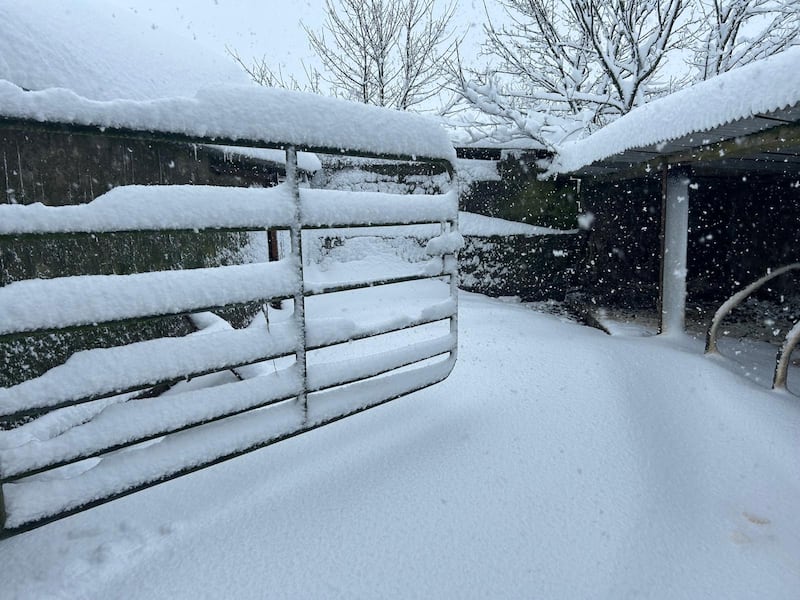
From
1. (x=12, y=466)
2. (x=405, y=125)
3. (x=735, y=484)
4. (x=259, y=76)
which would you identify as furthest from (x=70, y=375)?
(x=259, y=76)

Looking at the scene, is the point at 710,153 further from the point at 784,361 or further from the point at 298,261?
the point at 298,261

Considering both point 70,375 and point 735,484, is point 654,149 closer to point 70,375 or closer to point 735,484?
point 735,484

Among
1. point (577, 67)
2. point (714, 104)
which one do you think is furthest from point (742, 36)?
point (714, 104)

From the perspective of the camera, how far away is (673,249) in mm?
5426

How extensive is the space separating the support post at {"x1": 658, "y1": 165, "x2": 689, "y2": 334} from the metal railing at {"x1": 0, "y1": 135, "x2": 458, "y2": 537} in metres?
4.24

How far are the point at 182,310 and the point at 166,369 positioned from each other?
20 centimetres

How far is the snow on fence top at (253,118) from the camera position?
139cm

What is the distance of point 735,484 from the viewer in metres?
2.12

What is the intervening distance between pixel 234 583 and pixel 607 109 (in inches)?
501

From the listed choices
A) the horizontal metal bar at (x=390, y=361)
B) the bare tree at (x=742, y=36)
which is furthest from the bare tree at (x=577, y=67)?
the horizontal metal bar at (x=390, y=361)

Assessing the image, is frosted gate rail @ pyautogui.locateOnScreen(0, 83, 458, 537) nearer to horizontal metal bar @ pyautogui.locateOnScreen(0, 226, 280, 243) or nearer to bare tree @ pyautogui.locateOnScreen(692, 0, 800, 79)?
horizontal metal bar @ pyautogui.locateOnScreen(0, 226, 280, 243)

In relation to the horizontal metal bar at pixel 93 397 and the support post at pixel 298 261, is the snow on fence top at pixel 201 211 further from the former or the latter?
the horizontal metal bar at pixel 93 397

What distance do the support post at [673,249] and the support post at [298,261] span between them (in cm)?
465

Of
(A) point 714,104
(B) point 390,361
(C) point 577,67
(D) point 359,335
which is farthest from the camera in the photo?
(C) point 577,67
